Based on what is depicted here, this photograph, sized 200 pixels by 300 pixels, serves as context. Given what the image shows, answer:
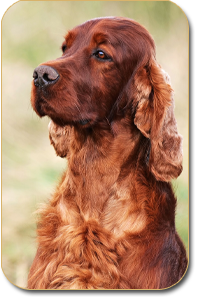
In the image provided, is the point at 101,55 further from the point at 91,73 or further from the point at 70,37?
the point at 70,37

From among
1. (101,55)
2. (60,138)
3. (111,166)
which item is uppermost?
(101,55)

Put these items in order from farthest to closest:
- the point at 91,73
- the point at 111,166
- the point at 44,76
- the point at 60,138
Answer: the point at 60,138, the point at 111,166, the point at 91,73, the point at 44,76

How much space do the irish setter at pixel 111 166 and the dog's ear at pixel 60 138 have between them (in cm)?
21

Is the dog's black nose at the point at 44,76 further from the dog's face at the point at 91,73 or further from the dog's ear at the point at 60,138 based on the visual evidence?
the dog's ear at the point at 60,138

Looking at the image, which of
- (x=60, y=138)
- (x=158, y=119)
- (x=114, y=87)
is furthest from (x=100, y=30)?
(x=60, y=138)

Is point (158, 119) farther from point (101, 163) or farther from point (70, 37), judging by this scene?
point (70, 37)

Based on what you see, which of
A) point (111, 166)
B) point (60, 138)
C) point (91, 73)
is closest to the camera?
point (91, 73)

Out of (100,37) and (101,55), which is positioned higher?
(100,37)

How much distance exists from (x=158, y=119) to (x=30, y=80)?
98 cm

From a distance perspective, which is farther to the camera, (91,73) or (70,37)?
(70,37)

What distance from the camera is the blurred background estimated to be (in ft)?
11.2

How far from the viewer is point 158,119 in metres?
3.35

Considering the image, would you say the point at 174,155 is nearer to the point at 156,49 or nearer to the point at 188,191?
the point at 188,191

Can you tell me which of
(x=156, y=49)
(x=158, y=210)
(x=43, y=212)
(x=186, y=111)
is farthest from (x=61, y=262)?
(x=156, y=49)
